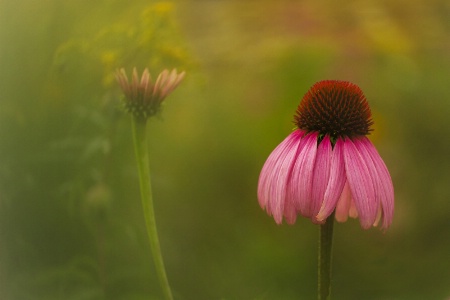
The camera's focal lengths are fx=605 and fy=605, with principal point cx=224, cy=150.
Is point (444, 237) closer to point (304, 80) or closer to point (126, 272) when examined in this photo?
point (304, 80)

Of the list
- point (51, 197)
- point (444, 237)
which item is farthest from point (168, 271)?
point (444, 237)

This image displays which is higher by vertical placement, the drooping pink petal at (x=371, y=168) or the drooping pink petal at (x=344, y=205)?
the drooping pink petal at (x=371, y=168)

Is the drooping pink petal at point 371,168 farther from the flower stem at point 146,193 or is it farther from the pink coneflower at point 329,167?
the flower stem at point 146,193

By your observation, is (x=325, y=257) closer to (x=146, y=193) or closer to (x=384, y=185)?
A: (x=384, y=185)

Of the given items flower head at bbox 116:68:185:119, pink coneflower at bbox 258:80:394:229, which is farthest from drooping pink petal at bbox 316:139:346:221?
flower head at bbox 116:68:185:119

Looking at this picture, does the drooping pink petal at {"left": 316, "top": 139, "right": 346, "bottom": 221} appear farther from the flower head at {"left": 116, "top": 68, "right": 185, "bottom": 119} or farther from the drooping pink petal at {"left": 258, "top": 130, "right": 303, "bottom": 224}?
the flower head at {"left": 116, "top": 68, "right": 185, "bottom": 119}

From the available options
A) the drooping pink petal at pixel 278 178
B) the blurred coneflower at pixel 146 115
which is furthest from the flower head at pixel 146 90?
the drooping pink petal at pixel 278 178

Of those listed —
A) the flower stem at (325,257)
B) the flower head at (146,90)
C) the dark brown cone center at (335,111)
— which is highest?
the flower head at (146,90)

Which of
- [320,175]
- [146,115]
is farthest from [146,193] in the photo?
[320,175]
